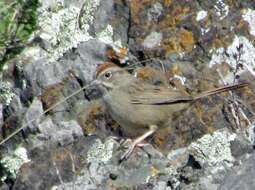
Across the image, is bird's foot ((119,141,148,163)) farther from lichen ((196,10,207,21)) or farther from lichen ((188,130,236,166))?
lichen ((196,10,207,21))

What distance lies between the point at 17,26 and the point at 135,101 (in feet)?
3.76

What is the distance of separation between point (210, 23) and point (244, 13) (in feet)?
0.96

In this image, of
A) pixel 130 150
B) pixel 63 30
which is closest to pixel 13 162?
pixel 130 150

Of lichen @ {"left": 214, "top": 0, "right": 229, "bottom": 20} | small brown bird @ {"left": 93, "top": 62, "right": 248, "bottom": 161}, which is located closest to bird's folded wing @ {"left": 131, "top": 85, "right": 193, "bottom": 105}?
small brown bird @ {"left": 93, "top": 62, "right": 248, "bottom": 161}

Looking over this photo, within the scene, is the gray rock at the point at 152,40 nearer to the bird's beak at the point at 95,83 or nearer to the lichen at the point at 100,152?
the bird's beak at the point at 95,83

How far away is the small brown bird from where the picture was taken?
7252 mm

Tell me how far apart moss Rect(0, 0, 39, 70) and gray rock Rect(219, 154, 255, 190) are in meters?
2.46

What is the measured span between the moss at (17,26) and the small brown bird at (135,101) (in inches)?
27.2

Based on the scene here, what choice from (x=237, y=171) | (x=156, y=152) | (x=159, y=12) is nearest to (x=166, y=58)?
(x=159, y=12)

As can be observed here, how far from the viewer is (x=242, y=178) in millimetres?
5500

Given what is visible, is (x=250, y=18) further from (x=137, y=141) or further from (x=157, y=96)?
(x=137, y=141)

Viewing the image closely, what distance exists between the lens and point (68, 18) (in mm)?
7914

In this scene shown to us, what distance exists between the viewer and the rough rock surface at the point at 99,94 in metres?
6.52

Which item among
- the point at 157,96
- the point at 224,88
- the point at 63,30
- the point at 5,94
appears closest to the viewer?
the point at 224,88
